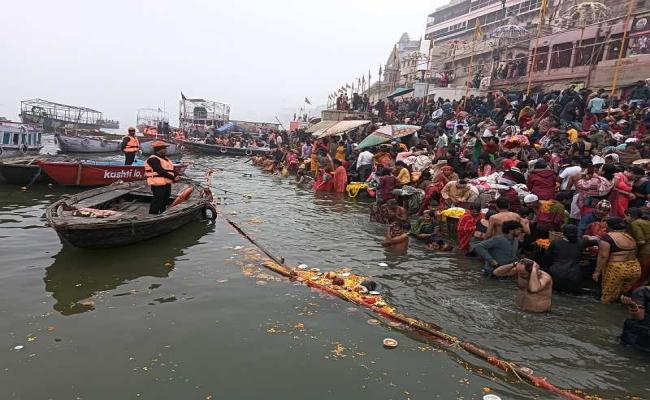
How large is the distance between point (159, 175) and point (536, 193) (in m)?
8.33

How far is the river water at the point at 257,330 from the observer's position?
4.59m

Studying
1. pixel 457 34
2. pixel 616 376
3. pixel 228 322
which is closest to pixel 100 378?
pixel 228 322

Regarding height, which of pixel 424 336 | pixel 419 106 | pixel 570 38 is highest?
pixel 570 38

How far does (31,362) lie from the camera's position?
4.83m

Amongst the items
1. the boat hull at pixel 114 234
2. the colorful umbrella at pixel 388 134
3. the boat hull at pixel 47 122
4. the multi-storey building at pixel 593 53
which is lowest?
the boat hull at pixel 114 234

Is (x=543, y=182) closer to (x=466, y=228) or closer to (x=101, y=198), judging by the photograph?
(x=466, y=228)

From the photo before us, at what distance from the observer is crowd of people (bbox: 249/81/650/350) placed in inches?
257

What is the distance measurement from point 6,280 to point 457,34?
68.6 metres

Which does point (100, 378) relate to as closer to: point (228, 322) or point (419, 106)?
point (228, 322)

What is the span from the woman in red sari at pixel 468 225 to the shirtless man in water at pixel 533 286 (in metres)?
2.47

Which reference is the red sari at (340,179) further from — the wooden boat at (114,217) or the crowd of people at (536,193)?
the wooden boat at (114,217)

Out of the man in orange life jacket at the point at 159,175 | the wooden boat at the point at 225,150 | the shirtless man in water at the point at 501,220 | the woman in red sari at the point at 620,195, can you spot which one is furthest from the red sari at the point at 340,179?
the wooden boat at the point at 225,150

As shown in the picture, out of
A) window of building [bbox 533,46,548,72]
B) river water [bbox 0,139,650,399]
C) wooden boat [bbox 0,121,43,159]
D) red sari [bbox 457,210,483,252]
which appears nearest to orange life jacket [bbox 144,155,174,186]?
river water [bbox 0,139,650,399]

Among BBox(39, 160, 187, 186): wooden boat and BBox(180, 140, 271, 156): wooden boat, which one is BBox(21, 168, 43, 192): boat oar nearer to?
BBox(39, 160, 187, 186): wooden boat
